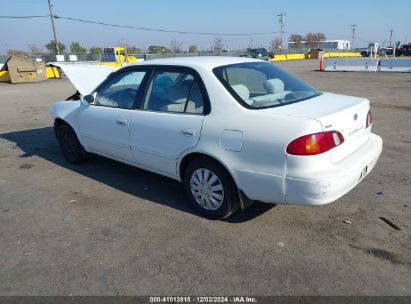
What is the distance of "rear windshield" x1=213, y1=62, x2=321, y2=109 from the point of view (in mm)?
3578

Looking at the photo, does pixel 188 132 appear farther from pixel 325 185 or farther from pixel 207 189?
pixel 325 185

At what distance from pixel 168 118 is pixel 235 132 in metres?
0.90

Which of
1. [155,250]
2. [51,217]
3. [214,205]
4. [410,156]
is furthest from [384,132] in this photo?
[51,217]

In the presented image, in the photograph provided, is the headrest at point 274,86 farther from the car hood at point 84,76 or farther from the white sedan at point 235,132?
the car hood at point 84,76

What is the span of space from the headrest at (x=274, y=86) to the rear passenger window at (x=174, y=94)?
0.77m

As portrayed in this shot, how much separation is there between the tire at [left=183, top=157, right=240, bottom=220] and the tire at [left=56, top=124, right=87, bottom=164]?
2.40 meters

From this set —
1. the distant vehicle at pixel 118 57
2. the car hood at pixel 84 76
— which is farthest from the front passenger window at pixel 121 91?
the distant vehicle at pixel 118 57

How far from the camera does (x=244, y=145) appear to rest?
3289 mm

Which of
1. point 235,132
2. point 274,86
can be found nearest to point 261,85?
point 274,86

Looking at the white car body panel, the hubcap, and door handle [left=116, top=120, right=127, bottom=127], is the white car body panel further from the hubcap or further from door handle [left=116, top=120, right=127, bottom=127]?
the hubcap

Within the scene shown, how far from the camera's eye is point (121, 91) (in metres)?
4.70

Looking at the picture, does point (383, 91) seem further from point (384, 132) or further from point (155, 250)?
point (155, 250)

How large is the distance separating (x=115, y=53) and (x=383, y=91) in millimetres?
26238

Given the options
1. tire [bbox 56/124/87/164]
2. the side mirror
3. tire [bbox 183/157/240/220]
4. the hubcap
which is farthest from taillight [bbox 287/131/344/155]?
tire [bbox 56/124/87/164]
